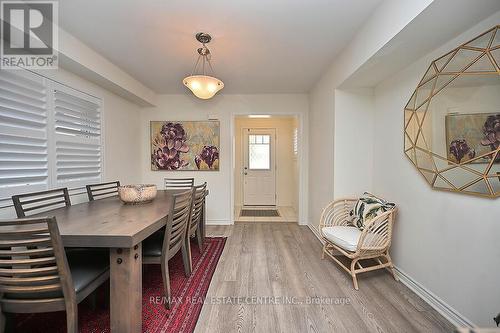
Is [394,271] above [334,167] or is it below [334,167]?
below

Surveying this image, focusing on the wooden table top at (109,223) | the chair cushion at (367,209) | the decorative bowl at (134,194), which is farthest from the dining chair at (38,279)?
the chair cushion at (367,209)

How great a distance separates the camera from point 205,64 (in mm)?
2789

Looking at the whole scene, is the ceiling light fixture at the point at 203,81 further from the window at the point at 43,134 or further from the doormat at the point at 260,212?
the doormat at the point at 260,212

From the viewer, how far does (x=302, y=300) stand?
182 cm

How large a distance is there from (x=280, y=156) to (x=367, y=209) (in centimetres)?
345

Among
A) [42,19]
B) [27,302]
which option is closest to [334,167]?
[27,302]

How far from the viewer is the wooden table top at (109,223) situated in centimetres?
125

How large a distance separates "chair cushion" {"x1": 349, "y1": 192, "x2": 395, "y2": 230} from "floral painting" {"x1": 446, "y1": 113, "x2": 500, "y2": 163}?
2.41 ft

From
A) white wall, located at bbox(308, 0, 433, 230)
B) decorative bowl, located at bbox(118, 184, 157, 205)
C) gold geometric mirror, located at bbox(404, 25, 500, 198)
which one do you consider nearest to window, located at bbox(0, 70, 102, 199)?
decorative bowl, located at bbox(118, 184, 157, 205)

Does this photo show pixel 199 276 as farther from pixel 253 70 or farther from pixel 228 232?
pixel 253 70

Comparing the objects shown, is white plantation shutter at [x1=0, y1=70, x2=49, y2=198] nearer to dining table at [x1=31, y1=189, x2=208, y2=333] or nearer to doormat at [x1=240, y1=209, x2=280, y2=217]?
dining table at [x1=31, y1=189, x2=208, y2=333]

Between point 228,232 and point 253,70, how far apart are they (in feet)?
8.29

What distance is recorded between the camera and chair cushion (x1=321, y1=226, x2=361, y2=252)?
2.04m

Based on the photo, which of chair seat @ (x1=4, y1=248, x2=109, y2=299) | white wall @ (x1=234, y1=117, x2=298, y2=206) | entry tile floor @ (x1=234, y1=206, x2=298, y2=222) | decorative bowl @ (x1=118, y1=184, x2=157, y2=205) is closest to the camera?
chair seat @ (x1=4, y1=248, x2=109, y2=299)
